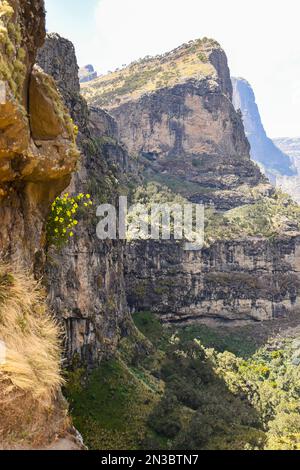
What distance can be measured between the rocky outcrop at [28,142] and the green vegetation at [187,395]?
1119 cm

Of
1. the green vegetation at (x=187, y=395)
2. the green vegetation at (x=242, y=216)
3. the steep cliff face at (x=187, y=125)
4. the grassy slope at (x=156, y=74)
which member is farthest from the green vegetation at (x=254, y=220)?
the grassy slope at (x=156, y=74)

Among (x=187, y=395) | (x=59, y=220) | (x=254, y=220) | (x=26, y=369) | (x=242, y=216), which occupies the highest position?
(x=242, y=216)

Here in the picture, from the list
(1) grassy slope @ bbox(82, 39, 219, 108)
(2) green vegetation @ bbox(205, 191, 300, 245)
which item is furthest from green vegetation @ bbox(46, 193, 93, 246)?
(1) grassy slope @ bbox(82, 39, 219, 108)

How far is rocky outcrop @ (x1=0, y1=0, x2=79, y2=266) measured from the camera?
26.5 feet

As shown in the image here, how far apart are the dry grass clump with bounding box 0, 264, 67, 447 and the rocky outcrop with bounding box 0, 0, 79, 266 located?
4.27 ft

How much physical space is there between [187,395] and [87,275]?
13269 mm

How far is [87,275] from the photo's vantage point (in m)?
30.6

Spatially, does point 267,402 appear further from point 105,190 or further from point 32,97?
point 32,97

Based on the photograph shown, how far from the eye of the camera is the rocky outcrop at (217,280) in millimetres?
59812

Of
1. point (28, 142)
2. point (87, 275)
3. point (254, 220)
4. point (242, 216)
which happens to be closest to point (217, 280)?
point (254, 220)

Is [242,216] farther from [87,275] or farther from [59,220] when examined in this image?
[59,220]

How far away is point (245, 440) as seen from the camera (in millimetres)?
25250

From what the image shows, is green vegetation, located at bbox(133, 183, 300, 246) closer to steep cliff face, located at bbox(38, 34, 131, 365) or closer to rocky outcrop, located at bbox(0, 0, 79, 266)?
steep cliff face, located at bbox(38, 34, 131, 365)

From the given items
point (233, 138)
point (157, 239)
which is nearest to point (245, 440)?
point (157, 239)
